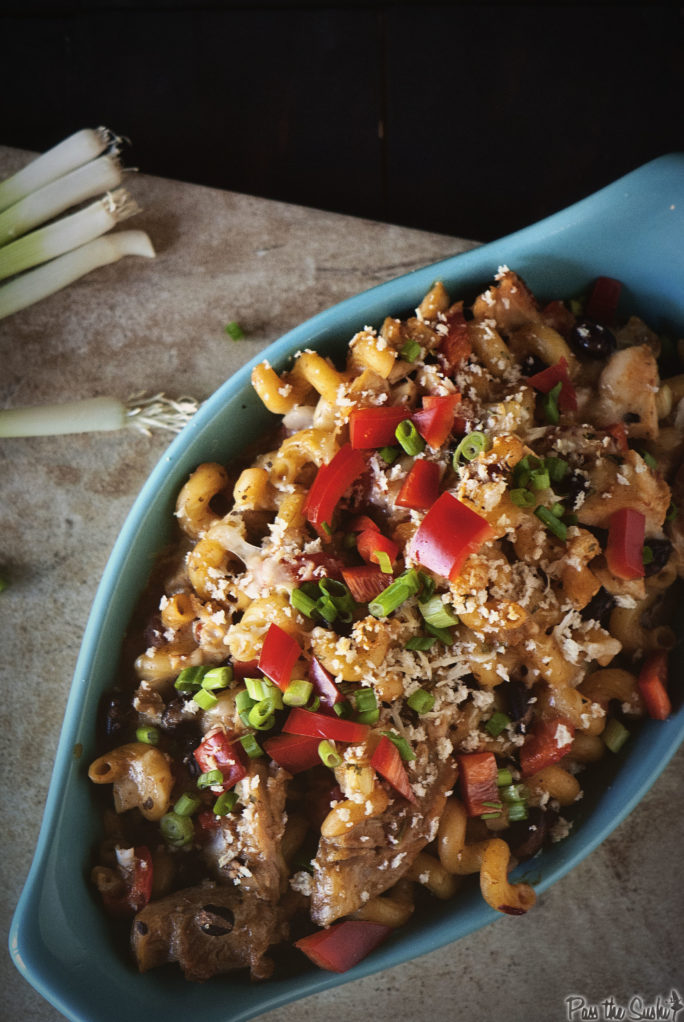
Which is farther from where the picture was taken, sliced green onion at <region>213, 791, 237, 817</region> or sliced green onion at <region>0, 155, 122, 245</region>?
sliced green onion at <region>0, 155, 122, 245</region>

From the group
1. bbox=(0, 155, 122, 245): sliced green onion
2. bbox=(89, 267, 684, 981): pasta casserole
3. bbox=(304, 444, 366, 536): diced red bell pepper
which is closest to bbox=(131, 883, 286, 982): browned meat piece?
bbox=(89, 267, 684, 981): pasta casserole

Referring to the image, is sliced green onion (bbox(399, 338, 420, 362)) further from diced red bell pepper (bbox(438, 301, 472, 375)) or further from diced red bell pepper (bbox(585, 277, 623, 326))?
diced red bell pepper (bbox(585, 277, 623, 326))

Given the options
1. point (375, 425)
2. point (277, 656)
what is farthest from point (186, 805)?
point (375, 425)

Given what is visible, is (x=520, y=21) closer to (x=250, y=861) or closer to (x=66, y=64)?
(x=66, y=64)

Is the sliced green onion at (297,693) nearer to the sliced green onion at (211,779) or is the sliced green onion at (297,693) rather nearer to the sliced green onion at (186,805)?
the sliced green onion at (211,779)

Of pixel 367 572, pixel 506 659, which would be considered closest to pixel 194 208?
pixel 367 572

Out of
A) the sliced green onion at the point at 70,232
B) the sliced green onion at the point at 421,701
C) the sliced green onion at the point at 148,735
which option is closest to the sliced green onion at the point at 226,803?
the sliced green onion at the point at 148,735
